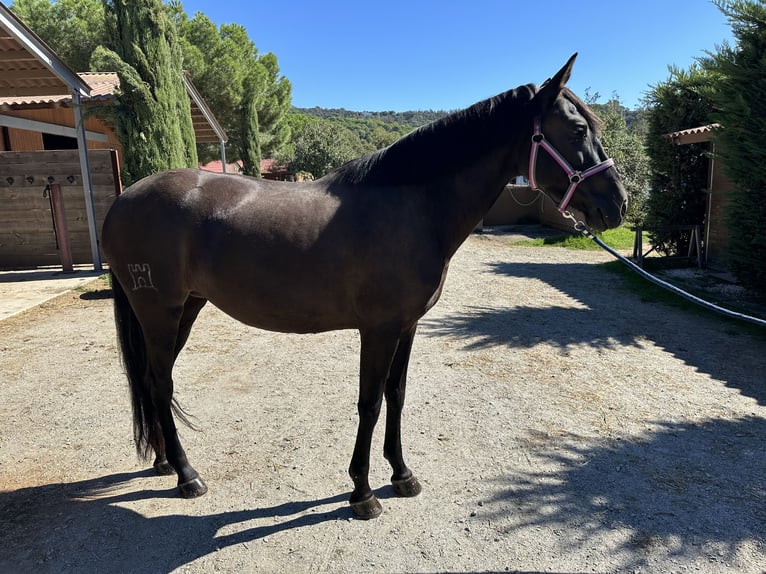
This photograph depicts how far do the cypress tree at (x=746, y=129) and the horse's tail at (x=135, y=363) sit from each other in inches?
275

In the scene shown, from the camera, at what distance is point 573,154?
7.54 ft

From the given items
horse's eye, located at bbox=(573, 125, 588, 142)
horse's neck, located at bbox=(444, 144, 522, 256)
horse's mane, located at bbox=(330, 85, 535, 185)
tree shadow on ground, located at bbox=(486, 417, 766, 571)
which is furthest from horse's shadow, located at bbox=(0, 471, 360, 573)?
horse's eye, located at bbox=(573, 125, 588, 142)

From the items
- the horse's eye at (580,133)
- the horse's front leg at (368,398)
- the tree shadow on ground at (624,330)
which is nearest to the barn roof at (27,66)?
the tree shadow on ground at (624,330)

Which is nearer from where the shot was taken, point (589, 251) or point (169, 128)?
point (169, 128)

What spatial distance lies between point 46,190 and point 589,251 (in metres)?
12.1

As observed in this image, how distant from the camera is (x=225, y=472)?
2.88 m

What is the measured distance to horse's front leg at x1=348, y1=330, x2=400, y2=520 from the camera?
2384 millimetres

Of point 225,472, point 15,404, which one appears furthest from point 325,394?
point 15,404

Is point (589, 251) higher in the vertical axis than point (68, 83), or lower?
lower

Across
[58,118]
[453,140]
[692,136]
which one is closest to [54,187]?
[58,118]

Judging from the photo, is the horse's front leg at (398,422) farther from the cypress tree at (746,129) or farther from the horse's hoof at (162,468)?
the cypress tree at (746,129)

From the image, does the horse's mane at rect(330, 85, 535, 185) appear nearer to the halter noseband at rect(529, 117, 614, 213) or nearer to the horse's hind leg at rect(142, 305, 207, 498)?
the halter noseband at rect(529, 117, 614, 213)

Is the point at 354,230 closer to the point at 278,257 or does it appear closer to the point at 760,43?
the point at 278,257

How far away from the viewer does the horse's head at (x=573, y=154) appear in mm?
2287
